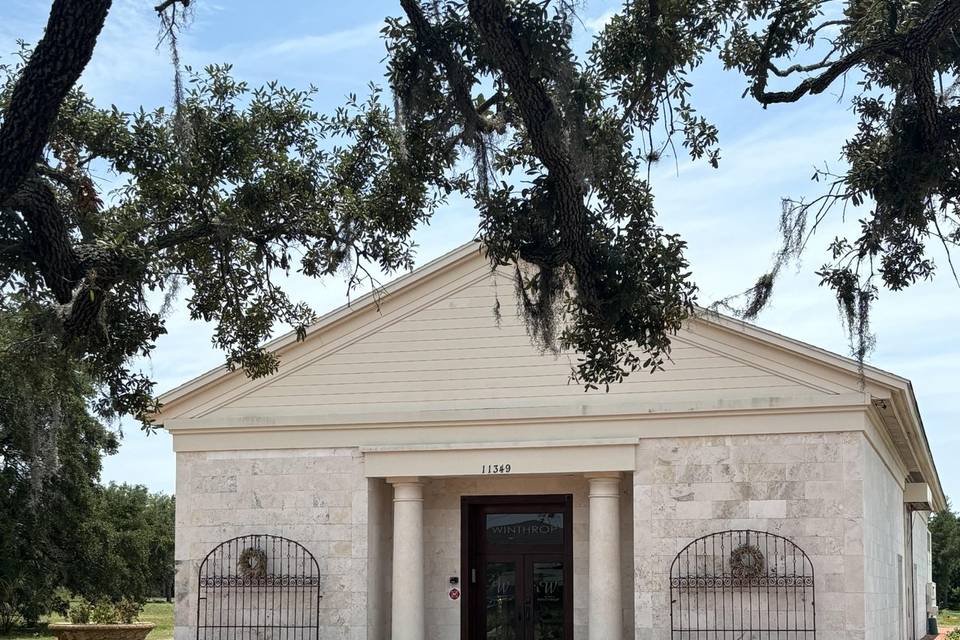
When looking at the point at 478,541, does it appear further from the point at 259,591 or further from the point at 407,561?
the point at 259,591

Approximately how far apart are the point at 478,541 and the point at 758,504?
4829mm

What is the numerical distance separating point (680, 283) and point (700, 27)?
200cm

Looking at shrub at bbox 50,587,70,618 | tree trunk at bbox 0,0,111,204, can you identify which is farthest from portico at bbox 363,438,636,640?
shrub at bbox 50,587,70,618

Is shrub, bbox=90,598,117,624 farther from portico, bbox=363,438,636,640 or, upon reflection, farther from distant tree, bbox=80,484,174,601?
distant tree, bbox=80,484,174,601

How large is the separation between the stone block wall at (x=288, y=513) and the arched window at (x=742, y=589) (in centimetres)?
474

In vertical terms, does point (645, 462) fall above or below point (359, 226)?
below

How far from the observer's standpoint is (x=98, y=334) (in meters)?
9.88

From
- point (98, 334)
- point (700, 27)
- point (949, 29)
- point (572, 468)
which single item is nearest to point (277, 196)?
point (98, 334)

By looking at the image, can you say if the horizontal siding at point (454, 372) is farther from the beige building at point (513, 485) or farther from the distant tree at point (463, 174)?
the distant tree at point (463, 174)

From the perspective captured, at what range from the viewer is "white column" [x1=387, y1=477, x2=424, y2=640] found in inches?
715

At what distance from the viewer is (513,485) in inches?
759

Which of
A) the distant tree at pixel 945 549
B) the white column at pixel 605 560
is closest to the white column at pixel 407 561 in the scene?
the white column at pixel 605 560

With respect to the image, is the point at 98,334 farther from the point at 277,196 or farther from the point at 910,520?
the point at 910,520

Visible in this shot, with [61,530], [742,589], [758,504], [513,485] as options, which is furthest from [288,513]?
[61,530]
